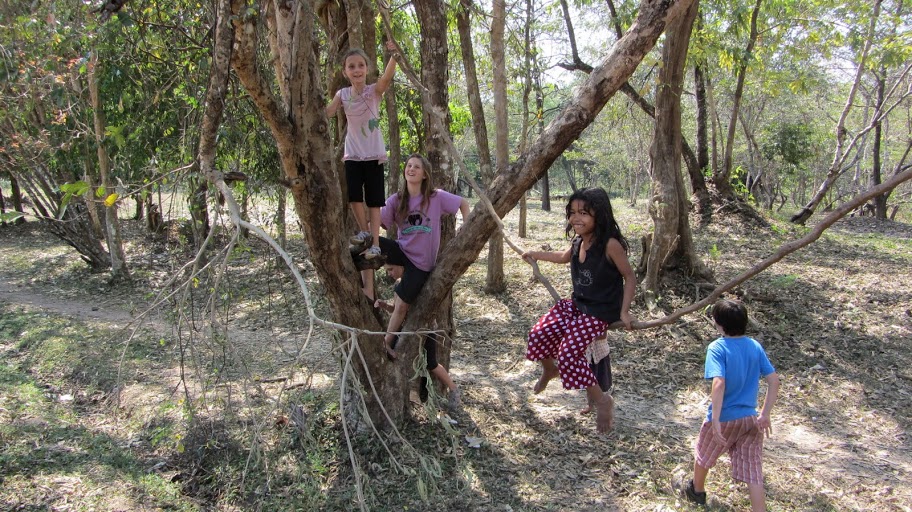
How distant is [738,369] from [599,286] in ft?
2.71

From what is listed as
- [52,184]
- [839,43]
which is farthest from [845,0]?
[52,184]

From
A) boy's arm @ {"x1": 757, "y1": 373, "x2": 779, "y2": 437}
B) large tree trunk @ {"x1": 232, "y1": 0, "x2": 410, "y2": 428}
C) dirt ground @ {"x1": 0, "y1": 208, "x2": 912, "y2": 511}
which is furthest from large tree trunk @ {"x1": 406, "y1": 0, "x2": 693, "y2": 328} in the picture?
boy's arm @ {"x1": 757, "y1": 373, "x2": 779, "y2": 437}

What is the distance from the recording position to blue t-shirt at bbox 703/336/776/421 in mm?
2840

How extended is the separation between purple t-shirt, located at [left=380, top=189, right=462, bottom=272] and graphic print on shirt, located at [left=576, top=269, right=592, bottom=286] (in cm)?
83

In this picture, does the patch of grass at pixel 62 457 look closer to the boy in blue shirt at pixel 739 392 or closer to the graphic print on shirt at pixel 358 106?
the graphic print on shirt at pixel 358 106

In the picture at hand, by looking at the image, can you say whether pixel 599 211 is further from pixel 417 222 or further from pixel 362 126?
pixel 362 126

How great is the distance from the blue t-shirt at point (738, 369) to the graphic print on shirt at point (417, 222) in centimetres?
169

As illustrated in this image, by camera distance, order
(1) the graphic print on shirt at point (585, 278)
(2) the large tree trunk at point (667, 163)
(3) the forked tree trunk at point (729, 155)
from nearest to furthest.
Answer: (1) the graphic print on shirt at point (585, 278), (2) the large tree trunk at point (667, 163), (3) the forked tree trunk at point (729, 155)

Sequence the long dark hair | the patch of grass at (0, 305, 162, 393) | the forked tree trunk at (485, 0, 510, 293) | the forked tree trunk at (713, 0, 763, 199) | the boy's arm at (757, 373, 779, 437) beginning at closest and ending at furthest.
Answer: the boy's arm at (757, 373, 779, 437) → the long dark hair → the patch of grass at (0, 305, 162, 393) → the forked tree trunk at (485, 0, 510, 293) → the forked tree trunk at (713, 0, 763, 199)

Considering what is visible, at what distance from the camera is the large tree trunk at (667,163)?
246 inches

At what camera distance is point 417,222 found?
3607 millimetres

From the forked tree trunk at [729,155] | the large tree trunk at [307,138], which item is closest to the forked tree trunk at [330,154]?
the large tree trunk at [307,138]

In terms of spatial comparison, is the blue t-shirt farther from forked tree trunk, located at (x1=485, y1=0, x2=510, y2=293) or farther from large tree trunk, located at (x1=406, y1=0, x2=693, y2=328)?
forked tree trunk, located at (x1=485, y1=0, x2=510, y2=293)

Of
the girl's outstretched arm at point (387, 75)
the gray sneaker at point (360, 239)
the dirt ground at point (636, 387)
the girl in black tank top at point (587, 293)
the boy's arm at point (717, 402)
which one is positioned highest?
the girl's outstretched arm at point (387, 75)
